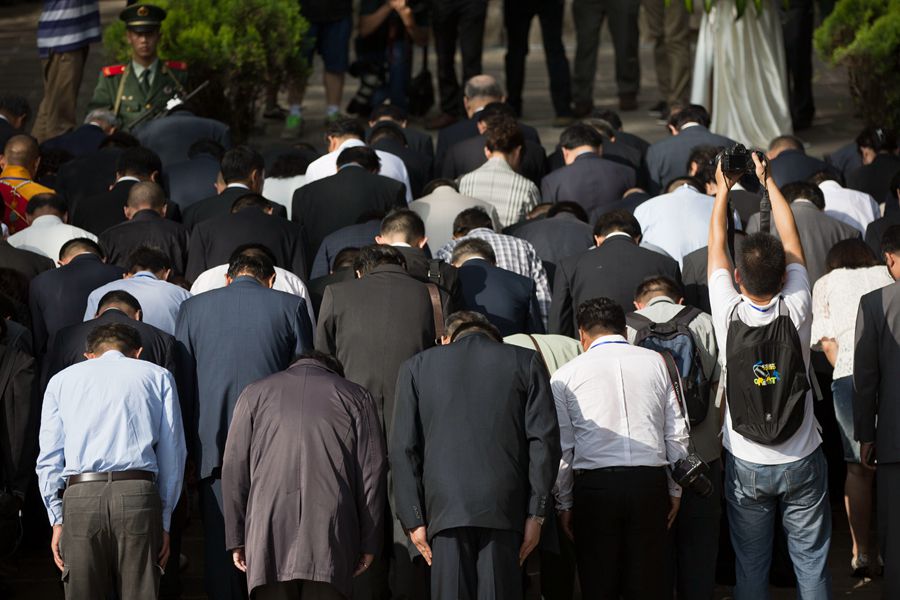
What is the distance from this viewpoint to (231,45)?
1322 centimetres

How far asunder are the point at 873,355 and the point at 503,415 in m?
2.00

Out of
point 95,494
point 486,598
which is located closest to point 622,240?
point 486,598

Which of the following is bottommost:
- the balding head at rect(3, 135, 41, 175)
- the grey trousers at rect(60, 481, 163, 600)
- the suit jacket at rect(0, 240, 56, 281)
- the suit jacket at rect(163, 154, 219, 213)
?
the grey trousers at rect(60, 481, 163, 600)

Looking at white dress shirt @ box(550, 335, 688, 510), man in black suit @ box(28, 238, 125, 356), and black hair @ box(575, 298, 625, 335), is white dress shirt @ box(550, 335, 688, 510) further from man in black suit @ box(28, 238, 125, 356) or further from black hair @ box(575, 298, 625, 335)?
man in black suit @ box(28, 238, 125, 356)

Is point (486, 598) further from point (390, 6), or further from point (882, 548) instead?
point (390, 6)

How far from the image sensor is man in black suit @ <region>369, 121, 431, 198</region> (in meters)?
11.0

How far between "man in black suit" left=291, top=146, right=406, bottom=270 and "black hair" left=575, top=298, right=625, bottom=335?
9.74 ft

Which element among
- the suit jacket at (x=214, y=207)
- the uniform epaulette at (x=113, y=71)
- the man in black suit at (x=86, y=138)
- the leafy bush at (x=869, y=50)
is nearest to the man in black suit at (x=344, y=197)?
the suit jacket at (x=214, y=207)

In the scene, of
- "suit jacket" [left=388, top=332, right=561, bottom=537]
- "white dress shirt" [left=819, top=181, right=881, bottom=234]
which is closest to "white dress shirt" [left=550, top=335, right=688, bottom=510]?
"suit jacket" [left=388, top=332, right=561, bottom=537]

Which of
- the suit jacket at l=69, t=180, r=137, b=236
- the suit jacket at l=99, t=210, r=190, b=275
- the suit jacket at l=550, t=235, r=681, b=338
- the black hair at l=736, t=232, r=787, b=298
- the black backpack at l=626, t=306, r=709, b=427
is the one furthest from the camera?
the suit jacket at l=69, t=180, r=137, b=236

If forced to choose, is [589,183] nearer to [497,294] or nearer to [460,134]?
[460,134]

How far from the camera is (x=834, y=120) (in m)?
16.0

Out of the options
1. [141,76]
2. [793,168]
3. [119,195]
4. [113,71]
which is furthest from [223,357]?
[113,71]

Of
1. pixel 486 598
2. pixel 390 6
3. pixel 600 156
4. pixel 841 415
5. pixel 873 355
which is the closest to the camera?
pixel 486 598
